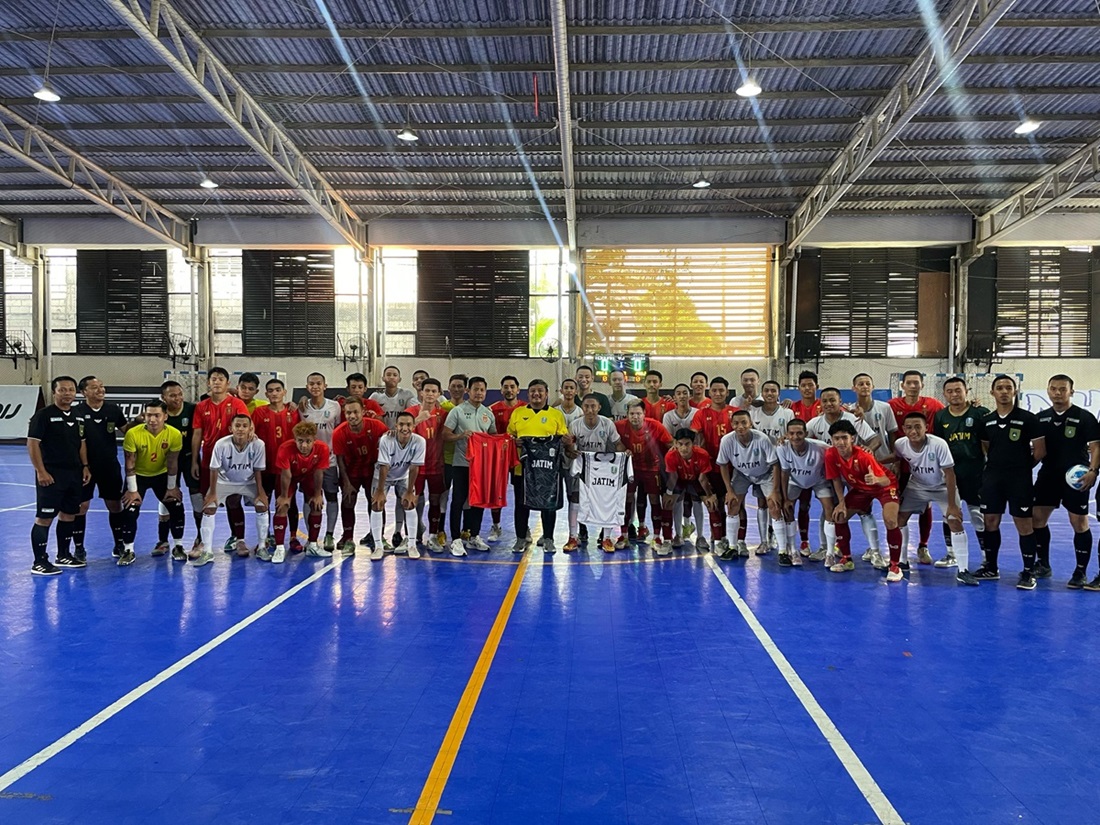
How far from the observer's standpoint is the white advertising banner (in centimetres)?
2208

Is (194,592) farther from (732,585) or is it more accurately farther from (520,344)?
(520,344)

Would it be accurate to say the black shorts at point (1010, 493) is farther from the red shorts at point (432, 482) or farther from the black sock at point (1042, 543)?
the red shorts at point (432, 482)

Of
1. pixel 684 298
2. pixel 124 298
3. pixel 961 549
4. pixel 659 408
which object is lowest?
pixel 961 549

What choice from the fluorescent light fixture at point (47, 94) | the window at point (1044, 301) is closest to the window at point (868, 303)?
the window at point (1044, 301)

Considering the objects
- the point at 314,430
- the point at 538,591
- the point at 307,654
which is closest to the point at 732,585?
the point at 538,591

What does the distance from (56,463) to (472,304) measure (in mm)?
16397

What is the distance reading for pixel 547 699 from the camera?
4273 mm

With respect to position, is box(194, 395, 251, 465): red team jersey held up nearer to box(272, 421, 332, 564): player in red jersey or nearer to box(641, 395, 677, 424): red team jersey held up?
box(272, 421, 332, 564): player in red jersey

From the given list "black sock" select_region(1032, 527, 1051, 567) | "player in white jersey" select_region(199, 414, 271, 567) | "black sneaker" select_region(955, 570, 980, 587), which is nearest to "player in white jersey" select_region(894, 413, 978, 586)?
"black sneaker" select_region(955, 570, 980, 587)

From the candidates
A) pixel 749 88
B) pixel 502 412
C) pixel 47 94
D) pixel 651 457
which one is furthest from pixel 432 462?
pixel 47 94

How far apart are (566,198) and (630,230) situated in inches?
127

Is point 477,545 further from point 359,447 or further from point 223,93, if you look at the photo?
point 223,93

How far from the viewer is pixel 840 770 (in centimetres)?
346

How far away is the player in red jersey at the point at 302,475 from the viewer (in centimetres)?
764
